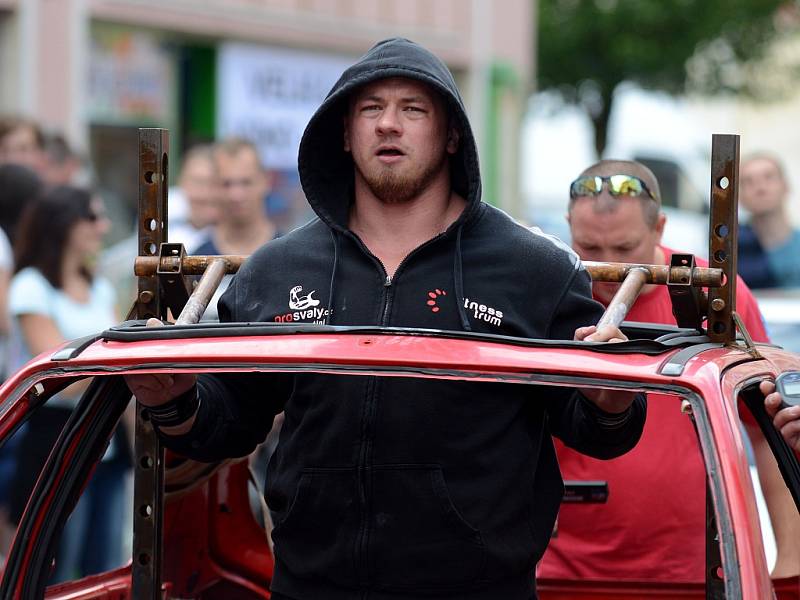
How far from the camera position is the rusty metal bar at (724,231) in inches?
118

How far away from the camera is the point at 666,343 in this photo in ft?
9.09

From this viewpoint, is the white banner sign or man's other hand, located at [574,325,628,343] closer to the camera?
man's other hand, located at [574,325,628,343]

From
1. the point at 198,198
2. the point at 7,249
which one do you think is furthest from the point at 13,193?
the point at 198,198

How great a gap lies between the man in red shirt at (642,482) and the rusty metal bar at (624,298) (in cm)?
77

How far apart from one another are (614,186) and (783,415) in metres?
1.52

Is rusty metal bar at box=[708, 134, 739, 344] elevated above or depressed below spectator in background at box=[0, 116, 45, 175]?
below

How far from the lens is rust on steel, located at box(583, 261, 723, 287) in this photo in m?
3.04

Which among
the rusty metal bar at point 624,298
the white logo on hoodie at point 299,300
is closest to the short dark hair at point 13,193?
the white logo on hoodie at point 299,300

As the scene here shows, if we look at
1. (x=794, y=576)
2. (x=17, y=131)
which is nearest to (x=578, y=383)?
(x=794, y=576)

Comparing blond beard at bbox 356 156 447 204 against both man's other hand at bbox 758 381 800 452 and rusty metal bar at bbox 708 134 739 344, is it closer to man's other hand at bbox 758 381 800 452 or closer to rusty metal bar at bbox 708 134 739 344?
rusty metal bar at bbox 708 134 739 344

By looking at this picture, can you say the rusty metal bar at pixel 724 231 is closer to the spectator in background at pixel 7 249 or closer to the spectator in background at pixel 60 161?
the spectator in background at pixel 7 249

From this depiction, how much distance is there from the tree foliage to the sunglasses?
19024mm

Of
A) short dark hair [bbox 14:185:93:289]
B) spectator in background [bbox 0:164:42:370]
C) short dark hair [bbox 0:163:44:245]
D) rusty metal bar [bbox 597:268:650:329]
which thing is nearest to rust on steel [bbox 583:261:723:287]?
rusty metal bar [bbox 597:268:650:329]

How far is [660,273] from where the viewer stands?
10.7ft
